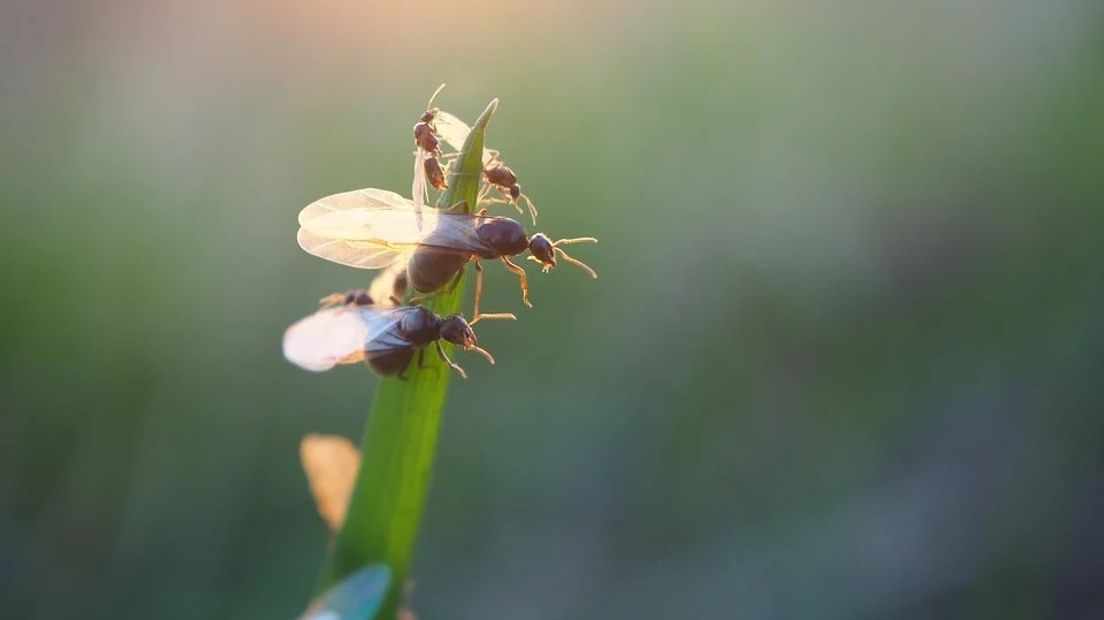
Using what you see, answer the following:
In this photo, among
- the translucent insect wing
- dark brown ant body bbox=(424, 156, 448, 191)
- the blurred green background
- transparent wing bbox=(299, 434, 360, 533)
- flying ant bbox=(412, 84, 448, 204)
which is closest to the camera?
the translucent insect wing

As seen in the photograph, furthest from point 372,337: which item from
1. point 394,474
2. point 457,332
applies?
point 394,474

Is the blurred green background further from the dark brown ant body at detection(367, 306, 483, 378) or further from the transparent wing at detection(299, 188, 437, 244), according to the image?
the dark brown ant body at detection(367, 306, 483, 378)

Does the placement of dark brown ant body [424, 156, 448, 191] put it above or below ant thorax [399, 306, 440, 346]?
above

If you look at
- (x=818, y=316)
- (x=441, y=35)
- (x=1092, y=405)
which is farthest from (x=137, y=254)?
(x=1092, y=405)

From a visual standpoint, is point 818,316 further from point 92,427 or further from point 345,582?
point 345,582

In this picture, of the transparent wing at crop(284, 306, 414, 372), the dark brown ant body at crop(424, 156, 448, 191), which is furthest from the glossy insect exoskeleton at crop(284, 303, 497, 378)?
the dark brown ant body at crop(424, 156, 448, 191)

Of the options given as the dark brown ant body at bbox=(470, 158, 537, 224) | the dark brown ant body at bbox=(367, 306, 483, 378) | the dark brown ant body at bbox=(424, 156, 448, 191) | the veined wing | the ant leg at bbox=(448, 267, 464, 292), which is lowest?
the dark brown ant body at bbox=(367, 306, 483, 378)

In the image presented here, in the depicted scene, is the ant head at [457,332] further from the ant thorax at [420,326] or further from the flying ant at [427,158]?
the flying ant at [427,158]
